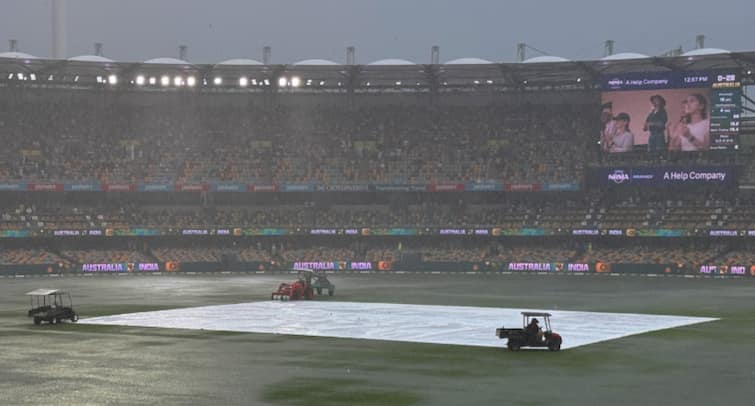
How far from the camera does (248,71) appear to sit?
349 ft

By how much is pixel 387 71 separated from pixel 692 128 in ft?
104

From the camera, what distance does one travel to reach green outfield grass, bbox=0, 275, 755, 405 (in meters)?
26.4

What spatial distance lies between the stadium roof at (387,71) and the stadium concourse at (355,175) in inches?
13.7

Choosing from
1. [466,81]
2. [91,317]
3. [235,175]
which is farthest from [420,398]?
[466,81]

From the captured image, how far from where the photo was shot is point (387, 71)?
10625 cm

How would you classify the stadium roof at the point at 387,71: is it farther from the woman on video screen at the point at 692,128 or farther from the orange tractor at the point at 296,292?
the orange tractor at the point at 296,292

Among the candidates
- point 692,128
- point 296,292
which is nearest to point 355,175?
point 692,128

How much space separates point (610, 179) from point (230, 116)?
140 ft

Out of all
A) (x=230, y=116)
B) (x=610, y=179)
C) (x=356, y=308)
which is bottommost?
(x=356, y=308)

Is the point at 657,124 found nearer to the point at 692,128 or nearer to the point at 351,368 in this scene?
the point at 692,128

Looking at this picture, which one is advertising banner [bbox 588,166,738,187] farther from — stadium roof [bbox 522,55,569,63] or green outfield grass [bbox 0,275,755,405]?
green outfield grass [bbox 0,275,755,405]

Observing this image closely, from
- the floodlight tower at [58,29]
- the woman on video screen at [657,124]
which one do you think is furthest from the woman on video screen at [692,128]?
the floodlight tower at [58,29]

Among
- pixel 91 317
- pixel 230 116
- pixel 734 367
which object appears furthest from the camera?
pixel 230 116

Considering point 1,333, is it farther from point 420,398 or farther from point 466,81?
point 466,81
